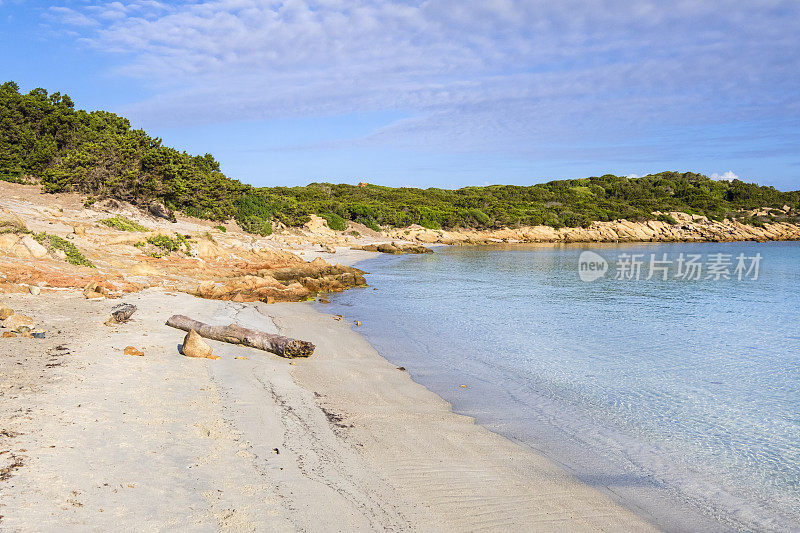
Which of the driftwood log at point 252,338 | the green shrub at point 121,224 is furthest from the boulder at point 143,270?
the driftwood log at point 252,338

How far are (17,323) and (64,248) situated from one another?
28.8 ft

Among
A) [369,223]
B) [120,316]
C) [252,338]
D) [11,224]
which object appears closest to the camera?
[252,338]

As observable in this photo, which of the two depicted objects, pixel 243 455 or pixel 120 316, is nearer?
pixel 243 455

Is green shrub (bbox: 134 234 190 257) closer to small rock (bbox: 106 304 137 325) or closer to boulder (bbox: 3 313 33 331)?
small rock (bbox: 106 304 137 325)

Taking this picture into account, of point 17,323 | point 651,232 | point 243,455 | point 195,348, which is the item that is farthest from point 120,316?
point 651,232

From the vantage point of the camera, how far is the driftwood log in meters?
8.68

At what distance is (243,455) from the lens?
4.75m

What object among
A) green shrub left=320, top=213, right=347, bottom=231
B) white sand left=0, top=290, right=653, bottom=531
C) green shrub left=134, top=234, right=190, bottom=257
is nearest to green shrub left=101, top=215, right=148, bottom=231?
green shrub left=134, top=234, right=190, bottom=257

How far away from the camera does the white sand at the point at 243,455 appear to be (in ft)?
12.2

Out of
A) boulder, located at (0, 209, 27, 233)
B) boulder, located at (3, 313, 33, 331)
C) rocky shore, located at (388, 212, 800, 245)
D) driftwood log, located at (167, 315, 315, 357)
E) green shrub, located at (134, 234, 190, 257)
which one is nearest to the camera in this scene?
boulder, located at (3, 313, 33, 331)

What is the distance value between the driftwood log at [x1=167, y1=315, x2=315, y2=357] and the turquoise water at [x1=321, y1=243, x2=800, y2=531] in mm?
2125

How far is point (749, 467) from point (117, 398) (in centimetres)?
740

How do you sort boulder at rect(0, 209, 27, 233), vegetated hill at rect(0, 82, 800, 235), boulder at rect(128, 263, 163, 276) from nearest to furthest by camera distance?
boulder at rect(0, 209, 27, 233) → boulder at rect(128, 263, 163, 276) → vegetated hill at rect(0, 82, 800, 235)

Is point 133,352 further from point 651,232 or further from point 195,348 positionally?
point 651,232
